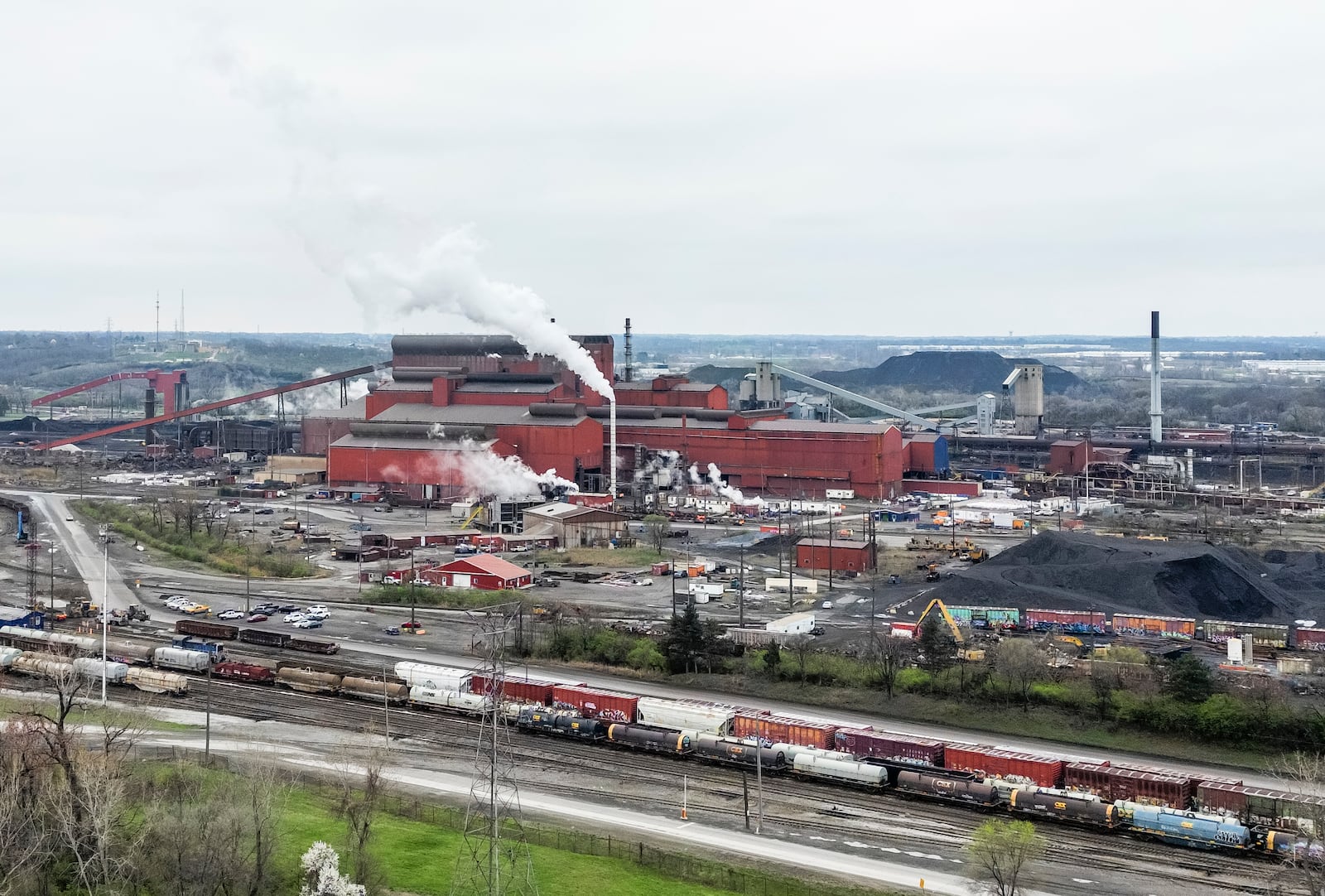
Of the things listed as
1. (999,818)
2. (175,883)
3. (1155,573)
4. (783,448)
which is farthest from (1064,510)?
(175,883)

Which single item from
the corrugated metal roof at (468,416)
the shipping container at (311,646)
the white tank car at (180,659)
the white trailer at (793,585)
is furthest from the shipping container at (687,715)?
the corrugated metal roof at (468,416)

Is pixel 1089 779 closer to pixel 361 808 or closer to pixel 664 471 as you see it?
pixel 361 808

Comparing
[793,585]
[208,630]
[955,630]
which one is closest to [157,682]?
[208,630]

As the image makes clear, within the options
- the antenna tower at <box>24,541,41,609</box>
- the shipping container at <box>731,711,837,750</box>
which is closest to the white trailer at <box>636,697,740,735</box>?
the shipping container at <box>731,711,837,750</box>

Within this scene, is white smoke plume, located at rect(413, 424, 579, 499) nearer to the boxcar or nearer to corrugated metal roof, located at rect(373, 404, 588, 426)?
corrugated metal roof, located at rect(373, 404, 588, 426)

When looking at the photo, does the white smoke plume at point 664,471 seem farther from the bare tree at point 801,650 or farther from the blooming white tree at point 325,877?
the blooming white tree at point 325,877

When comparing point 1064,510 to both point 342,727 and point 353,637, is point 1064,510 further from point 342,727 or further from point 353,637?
point 342,727
